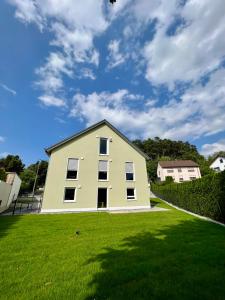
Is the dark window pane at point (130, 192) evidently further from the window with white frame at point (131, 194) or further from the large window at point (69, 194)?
the large window at point (69, 194)

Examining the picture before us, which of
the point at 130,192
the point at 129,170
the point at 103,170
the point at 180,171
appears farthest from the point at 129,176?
the point at 180,171

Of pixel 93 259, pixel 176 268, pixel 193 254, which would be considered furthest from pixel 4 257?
pixel 193 254

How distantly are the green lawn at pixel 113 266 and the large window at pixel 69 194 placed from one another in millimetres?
9495

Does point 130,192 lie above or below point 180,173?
below

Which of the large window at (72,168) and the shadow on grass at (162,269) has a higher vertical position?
the large window at (72,168)

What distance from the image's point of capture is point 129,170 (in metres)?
20.9

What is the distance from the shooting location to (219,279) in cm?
430

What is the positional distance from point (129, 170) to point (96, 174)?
4.18 meters

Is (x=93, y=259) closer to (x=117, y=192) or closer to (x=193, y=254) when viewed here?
(x=193, y=254)

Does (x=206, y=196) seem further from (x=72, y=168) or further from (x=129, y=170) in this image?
(x=72, y=168)

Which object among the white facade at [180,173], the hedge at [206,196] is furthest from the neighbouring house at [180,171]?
the hedge at [206,196]

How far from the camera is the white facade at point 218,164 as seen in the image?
50.1m

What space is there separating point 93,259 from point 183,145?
81.4 metres

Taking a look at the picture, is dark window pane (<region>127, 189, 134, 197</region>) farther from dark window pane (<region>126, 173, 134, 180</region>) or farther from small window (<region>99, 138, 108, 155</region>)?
small window (<region>99, 138, 108, 155</region>)
